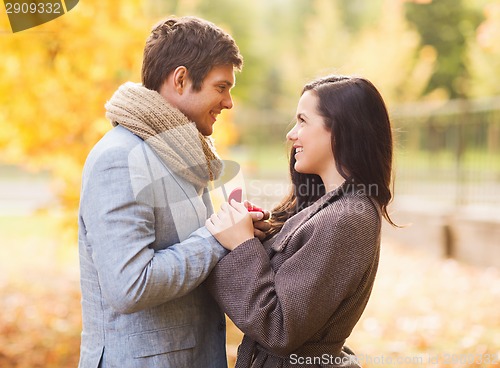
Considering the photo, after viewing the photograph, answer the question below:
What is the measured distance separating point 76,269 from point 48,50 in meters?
4.95

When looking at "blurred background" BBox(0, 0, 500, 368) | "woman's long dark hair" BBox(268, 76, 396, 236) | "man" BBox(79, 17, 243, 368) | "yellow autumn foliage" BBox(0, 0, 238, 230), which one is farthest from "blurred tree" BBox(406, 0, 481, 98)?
"man" BBox(79, 17, 243, 368)

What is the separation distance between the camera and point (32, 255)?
10.3m

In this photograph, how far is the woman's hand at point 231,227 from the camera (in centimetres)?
203

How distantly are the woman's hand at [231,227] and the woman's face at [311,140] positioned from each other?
12.1 inches

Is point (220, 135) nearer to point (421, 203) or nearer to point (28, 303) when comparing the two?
point (28, 303)

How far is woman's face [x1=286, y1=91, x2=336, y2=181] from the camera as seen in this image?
217 cm

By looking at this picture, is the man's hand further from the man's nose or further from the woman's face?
the man's nose

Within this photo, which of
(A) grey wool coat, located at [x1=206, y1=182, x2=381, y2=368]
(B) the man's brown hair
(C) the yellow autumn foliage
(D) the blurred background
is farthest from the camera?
(D) the blurred background

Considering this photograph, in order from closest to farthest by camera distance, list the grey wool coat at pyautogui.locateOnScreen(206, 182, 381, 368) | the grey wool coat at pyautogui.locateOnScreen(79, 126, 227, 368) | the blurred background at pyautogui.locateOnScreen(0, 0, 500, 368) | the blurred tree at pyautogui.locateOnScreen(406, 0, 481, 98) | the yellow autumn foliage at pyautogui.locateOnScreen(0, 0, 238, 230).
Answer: the grey wool coat at pyautogui.locateOnScreen(79, 126, 227, 368) → the grey wool coat at pyautogui.locateOnScreen(206, 182, 381, 368) → the yellow autumn foliage at pyautogui.locateOnScreen(0, 0, 238, 230) → the blurred background at pyautogui.locateOnScreen(0, 0, 500, 368) → the blurred tree at pyautogui.locateOnScreen(406, 0, 481, 98)

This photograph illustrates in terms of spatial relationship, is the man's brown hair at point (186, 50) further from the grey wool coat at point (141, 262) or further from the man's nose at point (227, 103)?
the grey wool coat at point (141, 262)

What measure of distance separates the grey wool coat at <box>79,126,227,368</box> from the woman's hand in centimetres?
3

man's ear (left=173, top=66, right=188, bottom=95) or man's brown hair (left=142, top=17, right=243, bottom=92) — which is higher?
man's brown hair (left=142, top=17, right=243, bottom=92)

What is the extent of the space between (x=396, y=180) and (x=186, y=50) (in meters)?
8.64

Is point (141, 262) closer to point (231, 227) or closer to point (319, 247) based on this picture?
point (231, 227)
